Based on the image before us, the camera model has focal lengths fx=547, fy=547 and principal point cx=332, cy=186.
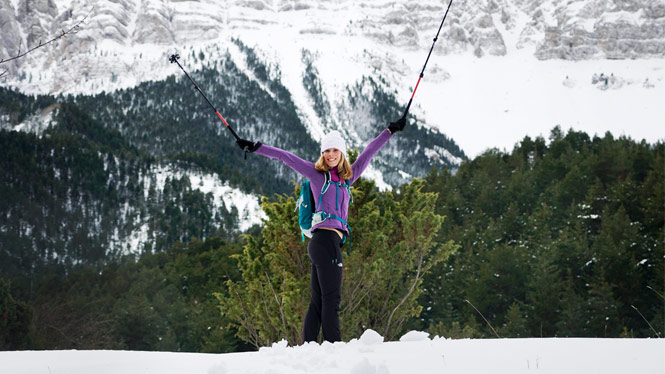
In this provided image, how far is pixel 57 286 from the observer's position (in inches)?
2431

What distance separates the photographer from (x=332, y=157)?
5387mm

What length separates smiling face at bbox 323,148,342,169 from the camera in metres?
5.38

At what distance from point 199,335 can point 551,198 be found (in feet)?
107

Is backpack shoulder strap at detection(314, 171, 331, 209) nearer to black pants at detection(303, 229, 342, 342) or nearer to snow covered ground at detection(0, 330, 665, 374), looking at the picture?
black pants at detection(303, 229, 342, 342)

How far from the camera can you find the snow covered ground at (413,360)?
368 cm

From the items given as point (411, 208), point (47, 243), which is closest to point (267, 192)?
point (47, 243)

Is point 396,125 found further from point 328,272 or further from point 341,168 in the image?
point 328,272

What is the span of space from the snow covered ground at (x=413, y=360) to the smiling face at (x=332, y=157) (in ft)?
A: 5.44

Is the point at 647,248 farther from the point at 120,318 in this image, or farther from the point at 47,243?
the point at 47,243

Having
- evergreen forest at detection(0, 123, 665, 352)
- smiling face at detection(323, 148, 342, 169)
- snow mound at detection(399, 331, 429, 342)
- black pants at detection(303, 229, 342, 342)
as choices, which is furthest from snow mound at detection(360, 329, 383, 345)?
evergreen forest at detection(0, 123, 665, 352)

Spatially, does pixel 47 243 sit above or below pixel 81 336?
above

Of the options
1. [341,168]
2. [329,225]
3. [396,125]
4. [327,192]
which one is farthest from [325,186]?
[396,125]

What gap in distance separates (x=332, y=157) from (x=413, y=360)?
2.11 m

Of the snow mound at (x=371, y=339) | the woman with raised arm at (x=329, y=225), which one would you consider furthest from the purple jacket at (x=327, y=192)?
the snow mound at (x=371, y=339)
